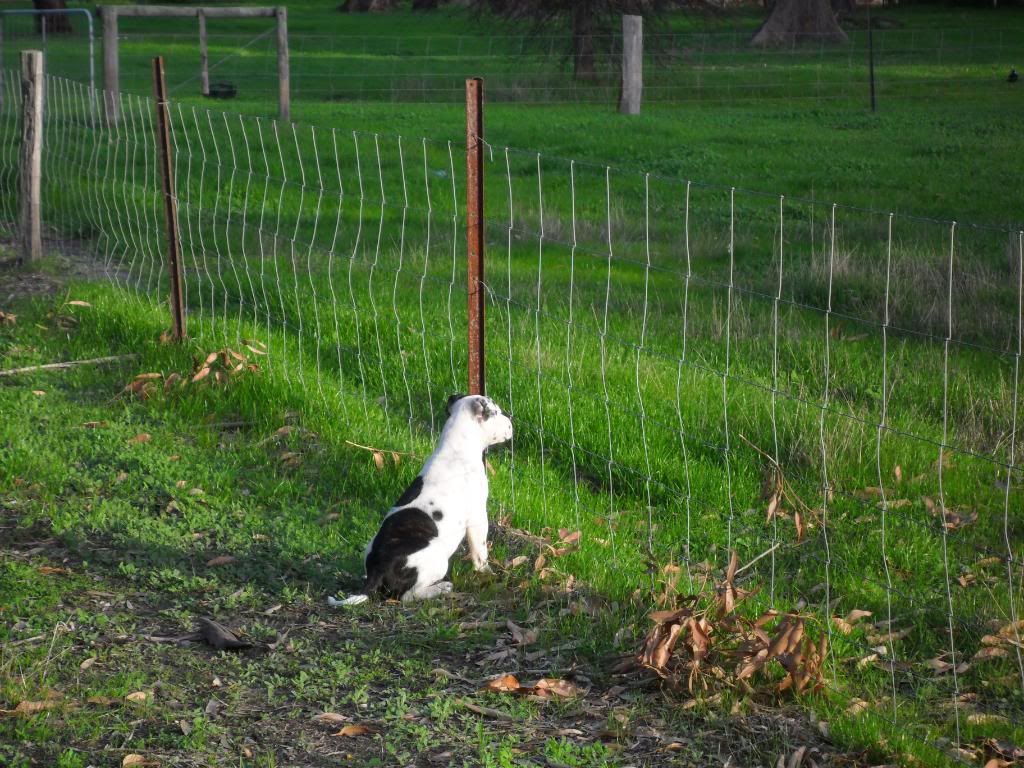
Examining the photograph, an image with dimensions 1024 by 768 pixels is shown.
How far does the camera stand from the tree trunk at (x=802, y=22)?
126ft

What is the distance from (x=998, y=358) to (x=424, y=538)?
4.58m

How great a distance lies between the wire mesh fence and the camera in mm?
5328

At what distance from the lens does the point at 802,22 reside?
38.8 meters

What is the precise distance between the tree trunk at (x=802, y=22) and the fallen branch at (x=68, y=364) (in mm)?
32980

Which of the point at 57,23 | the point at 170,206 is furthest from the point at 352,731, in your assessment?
the point at 57,23

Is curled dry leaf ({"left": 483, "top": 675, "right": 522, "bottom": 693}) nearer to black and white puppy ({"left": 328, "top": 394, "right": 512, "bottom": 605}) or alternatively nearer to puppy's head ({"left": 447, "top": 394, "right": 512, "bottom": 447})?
black and white puppy ({"left": 328, "top": 394, "right": 512, "bottom": 605})

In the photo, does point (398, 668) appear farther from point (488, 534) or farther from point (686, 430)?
point (686, 430)

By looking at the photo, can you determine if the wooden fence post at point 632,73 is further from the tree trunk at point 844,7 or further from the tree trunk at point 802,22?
the tree trunk at point 844,7

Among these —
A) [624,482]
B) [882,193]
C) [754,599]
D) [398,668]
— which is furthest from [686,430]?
[882,193]

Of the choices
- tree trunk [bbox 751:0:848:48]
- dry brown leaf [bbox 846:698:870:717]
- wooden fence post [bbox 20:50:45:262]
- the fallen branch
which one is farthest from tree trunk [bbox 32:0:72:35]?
dry brown leaf [bbox 846:698:870:717]

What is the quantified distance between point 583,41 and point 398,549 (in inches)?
925

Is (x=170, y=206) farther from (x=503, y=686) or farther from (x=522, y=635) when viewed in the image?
(x=503, y=686)

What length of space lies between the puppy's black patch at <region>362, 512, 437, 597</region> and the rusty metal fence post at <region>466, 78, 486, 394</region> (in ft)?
3.51

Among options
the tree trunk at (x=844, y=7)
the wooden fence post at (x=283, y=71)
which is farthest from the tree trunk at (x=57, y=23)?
the tree trunk at (x=844, y=7)
